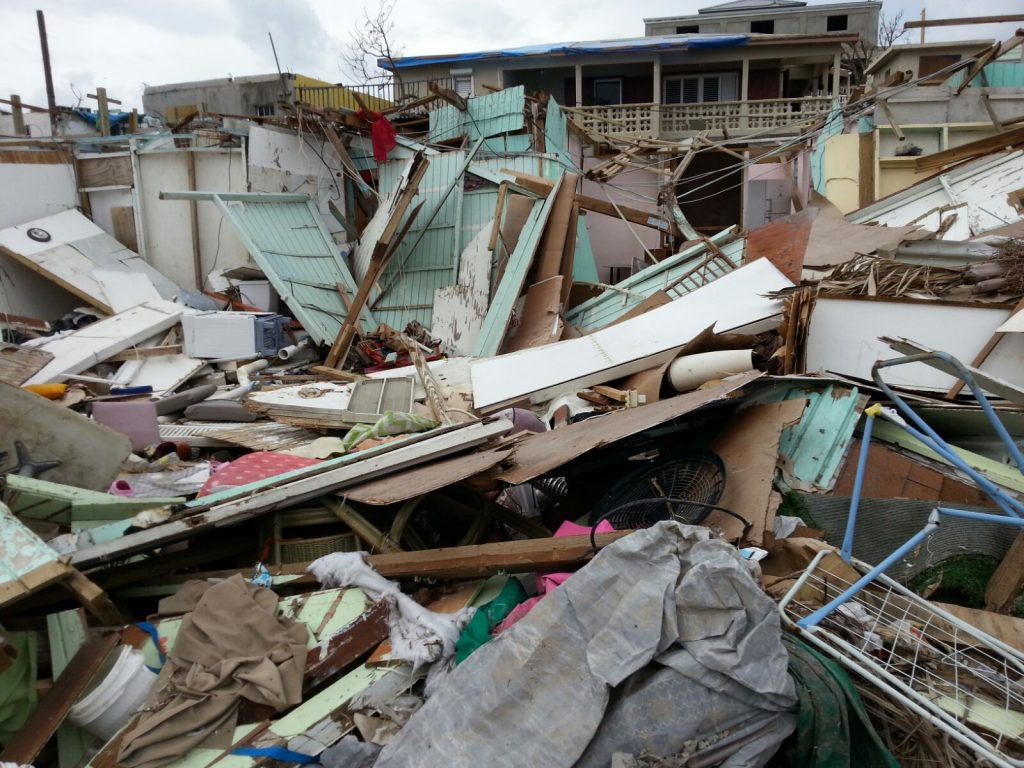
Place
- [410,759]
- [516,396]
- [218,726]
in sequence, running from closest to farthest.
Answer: [410,759] → [218,726] → [516,396]

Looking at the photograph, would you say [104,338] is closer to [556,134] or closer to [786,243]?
[786,243]

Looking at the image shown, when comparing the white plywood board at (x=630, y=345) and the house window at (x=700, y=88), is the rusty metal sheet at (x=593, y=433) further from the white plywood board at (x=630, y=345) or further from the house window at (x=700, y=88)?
the house window at (x=700, y=88)

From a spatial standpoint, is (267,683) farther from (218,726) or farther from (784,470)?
(784,470)

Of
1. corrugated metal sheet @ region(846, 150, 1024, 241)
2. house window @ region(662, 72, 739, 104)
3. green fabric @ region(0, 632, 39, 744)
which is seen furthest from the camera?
house window @ region(662, 72, 739, 104)

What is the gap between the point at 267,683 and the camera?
2586 millimetres

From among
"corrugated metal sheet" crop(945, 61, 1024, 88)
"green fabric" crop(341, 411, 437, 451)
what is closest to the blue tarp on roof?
"corrugated metal sheet" crop(945, 61, 1024, 88)

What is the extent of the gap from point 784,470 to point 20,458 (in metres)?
4.26

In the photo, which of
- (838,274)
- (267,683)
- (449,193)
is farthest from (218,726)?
(449,193)

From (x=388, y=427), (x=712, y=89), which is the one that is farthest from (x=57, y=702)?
(x=712, y=89)

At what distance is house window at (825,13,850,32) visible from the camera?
2462 centimetres

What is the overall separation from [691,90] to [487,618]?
20.9 metres

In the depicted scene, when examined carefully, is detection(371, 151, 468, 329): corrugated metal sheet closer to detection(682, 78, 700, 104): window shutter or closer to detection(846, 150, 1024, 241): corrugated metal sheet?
detection(846, 150, 1024, 241): corrugated metal sheet

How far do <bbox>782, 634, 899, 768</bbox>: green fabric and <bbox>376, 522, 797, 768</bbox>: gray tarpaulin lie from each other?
0.20ft

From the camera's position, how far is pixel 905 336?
5.15 meters
